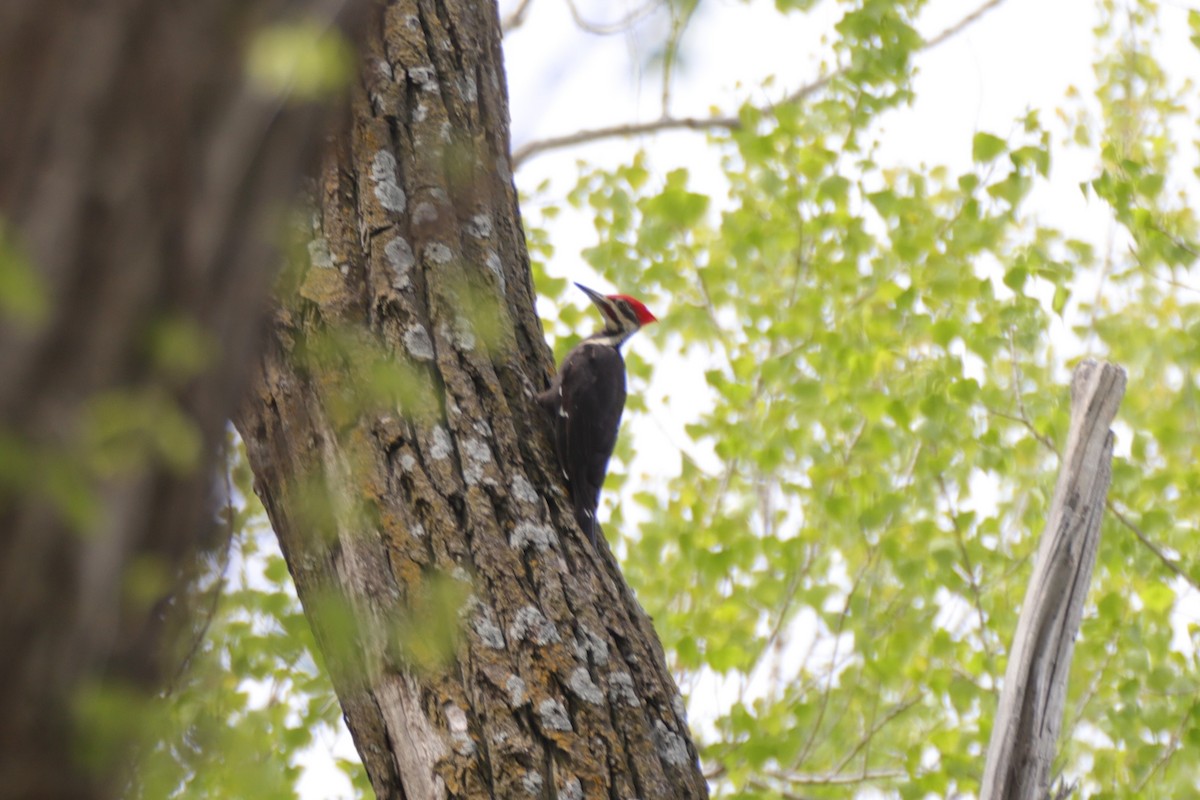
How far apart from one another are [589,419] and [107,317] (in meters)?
3.06

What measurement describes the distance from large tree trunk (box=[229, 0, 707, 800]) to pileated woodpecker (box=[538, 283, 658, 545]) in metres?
0.14

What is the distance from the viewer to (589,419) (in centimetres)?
391

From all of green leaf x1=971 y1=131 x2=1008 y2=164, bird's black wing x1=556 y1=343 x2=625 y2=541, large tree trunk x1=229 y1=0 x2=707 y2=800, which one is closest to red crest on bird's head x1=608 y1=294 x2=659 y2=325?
bird's black wing x1=556 y1=343 x2=625 y2=541

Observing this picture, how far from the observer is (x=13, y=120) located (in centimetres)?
83

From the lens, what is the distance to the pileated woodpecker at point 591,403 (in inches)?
122

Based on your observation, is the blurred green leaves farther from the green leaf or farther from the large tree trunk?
the green leaf

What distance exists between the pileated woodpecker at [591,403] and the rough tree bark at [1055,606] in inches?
47.9

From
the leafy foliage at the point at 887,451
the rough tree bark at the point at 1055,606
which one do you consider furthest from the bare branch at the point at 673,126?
the rough tree bark at the point at 1055,606

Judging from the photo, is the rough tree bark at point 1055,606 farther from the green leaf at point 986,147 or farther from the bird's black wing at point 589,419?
the green leaf at point 986,147

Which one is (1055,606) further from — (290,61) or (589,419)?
(290,61)

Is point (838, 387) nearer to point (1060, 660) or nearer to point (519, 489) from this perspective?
point (1060, 660)

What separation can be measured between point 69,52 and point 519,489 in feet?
6.36

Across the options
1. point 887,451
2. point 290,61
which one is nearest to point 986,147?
point 887,451

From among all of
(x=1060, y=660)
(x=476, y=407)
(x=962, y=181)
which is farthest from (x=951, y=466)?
(x=476, y=407)
